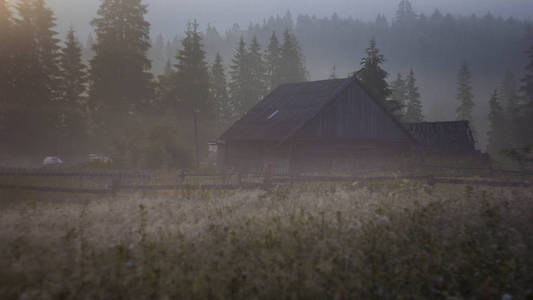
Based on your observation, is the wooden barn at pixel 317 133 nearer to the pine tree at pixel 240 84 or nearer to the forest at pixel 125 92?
the forest at pixel 125 92

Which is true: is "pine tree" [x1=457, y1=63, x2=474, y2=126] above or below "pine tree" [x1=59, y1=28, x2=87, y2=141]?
above

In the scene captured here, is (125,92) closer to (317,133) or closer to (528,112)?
(317,133)

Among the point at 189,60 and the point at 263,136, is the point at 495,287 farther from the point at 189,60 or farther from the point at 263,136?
the point at 189,60

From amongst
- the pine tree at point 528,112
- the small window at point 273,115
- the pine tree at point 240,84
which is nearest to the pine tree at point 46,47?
the small window at point 273,115

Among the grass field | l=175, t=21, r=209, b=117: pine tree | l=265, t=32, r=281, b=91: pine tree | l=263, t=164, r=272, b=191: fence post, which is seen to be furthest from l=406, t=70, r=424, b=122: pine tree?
the grass field

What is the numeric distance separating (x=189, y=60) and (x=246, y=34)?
140616mm

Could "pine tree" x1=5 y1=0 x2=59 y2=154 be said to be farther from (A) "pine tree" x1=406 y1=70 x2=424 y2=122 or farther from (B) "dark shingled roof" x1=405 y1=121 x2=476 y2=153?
(A) "pine tree" x1=406 y1=70 x2=424 y2=122

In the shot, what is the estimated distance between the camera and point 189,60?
1689 inches

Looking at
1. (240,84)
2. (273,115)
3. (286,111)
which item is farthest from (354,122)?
(240,84)

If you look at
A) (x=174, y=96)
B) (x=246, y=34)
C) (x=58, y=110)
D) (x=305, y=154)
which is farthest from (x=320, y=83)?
(x=246, y=34)

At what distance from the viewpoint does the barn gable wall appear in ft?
73.5

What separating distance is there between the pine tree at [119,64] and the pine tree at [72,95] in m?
1.69

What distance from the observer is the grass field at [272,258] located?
4.28 meters

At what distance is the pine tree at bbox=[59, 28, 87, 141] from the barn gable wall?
24.7 m
